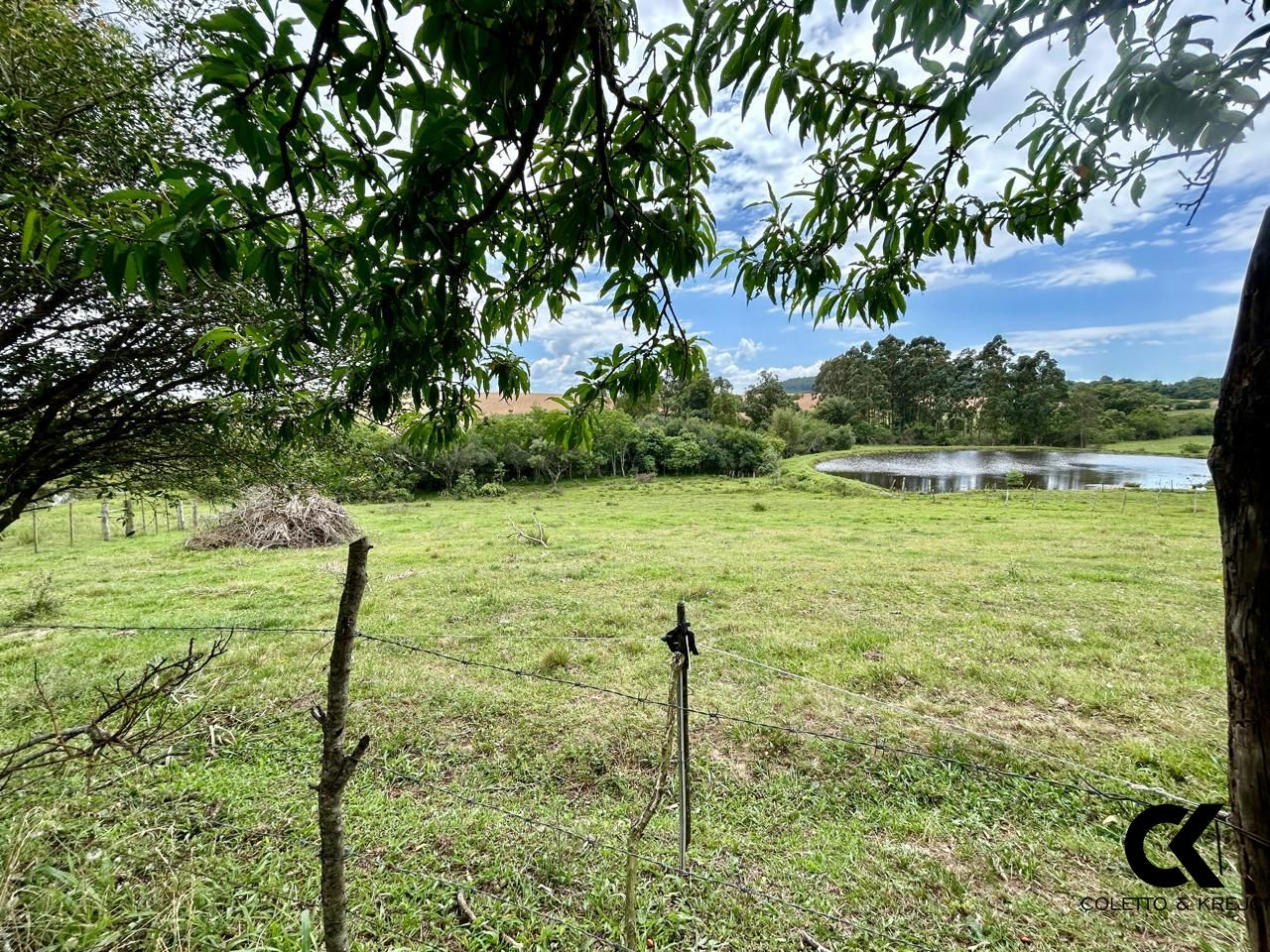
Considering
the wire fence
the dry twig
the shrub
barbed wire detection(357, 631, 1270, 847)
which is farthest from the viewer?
the shrub

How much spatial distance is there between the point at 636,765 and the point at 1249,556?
134 inches

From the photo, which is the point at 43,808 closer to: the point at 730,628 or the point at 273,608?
the point at 273,608

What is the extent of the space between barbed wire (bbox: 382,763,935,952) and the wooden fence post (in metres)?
0.82

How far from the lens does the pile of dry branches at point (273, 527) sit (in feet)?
44.4

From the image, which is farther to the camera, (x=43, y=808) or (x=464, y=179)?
(x=43, y=808)

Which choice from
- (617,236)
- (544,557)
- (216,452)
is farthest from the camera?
(544,557)

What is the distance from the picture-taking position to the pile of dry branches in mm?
13539

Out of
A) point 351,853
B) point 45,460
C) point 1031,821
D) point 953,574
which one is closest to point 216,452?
point 45,460

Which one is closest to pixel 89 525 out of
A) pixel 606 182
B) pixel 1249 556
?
pixel 606 182

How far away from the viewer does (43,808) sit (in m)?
2.77

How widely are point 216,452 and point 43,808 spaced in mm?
2573

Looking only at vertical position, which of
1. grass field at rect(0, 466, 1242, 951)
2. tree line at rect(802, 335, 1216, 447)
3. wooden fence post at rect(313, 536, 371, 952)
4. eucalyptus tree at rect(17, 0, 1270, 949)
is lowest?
grass field at rect(0, 466, 1242, 951)

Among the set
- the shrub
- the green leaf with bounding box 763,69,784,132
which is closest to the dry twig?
the green leaf with bounding box 763,69,784,132

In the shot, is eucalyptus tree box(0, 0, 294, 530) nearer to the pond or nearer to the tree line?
the pond
